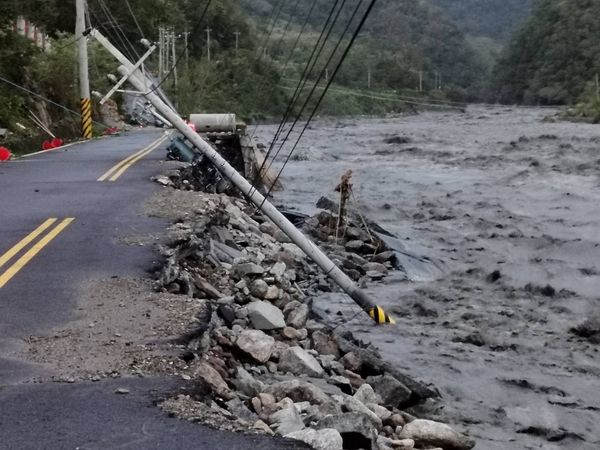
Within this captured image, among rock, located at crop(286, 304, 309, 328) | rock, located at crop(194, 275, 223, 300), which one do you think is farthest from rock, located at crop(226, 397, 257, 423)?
rock, located at crop(286, 304, 309, 328)

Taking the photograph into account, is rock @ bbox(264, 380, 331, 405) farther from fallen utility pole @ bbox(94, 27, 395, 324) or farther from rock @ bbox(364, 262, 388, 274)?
rock @ bbox(364, 262, 388, 274)

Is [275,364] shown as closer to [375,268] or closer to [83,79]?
[375,268]

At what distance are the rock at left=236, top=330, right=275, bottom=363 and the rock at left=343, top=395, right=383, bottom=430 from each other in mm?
1007

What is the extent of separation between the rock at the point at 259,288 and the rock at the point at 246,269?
0.36 metres

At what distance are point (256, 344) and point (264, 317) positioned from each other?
1.09 metres

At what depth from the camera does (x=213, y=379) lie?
20.2 feet

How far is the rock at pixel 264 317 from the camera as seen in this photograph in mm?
8461

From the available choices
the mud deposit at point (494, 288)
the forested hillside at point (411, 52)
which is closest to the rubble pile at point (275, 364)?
the mud deposit at point (494, 288)

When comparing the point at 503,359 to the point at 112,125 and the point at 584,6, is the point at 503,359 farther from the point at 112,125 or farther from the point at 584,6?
the point at 584,6

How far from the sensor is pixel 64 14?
4909 cm

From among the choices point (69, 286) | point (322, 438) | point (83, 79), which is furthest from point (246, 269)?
point (83, 79)

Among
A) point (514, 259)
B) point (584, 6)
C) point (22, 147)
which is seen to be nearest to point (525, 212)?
point (514, 259)

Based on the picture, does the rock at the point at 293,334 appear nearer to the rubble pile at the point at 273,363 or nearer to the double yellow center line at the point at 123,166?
the rubble pile at the point at 273,363

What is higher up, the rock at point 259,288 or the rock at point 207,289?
the rock at point 207,289
